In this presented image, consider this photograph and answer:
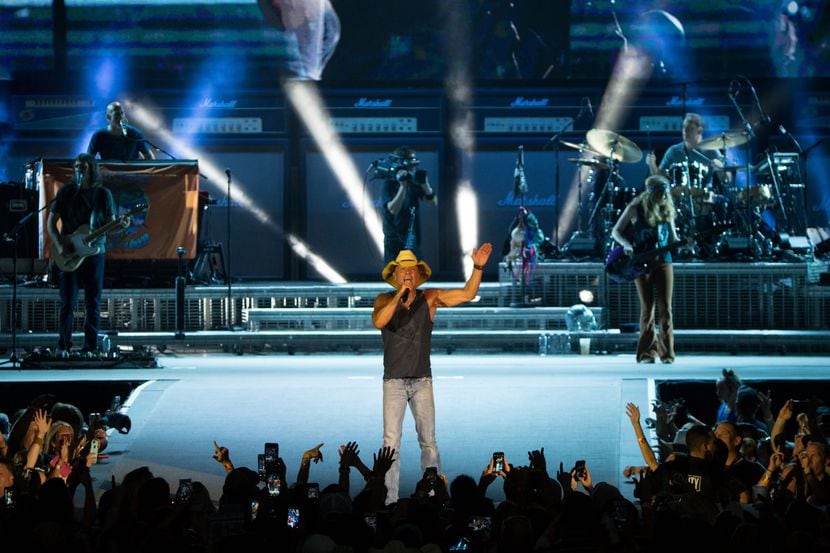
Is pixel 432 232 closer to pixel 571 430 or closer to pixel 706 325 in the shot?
pixel 706 325

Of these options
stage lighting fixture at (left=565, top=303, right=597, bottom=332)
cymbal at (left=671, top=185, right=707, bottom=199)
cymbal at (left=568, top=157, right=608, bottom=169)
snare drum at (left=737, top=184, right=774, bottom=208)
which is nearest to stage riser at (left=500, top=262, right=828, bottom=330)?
stage lighting fixture at (left=565, top=303, right=597, bottom=332)

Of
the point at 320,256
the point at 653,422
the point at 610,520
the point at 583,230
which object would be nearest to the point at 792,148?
the point at 583,230

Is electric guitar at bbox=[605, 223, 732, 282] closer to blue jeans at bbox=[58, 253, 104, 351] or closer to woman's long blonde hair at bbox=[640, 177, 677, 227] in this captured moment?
woman's long blonde hair at bbox=[640, 177, 677, 227]

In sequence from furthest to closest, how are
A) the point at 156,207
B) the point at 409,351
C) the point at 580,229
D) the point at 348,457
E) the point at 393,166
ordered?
the point at 580,229, the point at 156,207, the point at 393,166, the point at 409,351, the point at 348,457

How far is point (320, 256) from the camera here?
21.1m

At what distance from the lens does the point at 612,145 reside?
1775cm

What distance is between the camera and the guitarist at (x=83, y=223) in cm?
1398

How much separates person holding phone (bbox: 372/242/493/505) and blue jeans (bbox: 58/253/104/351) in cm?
654

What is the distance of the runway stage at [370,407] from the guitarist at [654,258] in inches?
10.7

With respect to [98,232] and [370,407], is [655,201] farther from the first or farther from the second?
[98,232]

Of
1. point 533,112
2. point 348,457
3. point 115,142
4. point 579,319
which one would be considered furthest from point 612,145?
point 348,457

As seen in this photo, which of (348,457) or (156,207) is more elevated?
(156,207)

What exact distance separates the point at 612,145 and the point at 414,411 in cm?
1004

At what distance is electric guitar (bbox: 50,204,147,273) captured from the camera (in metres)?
13.9
